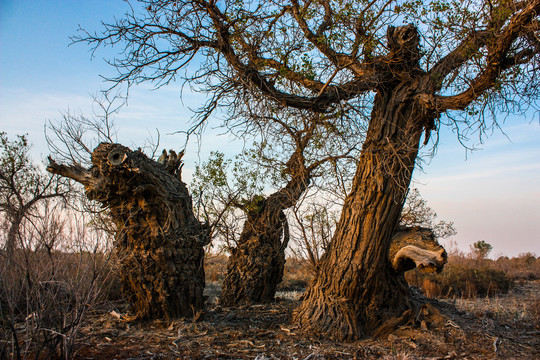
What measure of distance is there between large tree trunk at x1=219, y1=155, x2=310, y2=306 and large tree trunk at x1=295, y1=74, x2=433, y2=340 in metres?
2.15

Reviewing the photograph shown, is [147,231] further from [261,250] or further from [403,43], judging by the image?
[403,43]

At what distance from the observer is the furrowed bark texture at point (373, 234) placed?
6.00 meters

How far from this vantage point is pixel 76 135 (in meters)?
7.28

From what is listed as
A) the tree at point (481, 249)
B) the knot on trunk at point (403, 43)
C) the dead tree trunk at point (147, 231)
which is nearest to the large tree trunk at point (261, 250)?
the dead tree trunk at point (147, 231)

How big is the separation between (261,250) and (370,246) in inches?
122

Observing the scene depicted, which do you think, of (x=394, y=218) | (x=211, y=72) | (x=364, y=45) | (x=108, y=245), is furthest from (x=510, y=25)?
(x=108, y=245)

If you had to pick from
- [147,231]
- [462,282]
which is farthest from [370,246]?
[462,282]

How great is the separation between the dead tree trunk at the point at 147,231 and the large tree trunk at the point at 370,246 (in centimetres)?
197

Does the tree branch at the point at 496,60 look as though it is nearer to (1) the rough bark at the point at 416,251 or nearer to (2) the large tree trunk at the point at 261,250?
(1) the rough bark at the point at 416,251

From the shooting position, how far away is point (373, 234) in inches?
238

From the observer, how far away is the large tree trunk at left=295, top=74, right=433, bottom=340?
5996mm

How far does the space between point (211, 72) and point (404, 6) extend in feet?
10.7

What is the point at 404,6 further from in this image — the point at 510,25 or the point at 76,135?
the point at 76,135

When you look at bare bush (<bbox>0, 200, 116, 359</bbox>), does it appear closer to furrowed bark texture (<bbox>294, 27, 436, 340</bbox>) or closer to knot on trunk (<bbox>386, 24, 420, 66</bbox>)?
furrowed bark texture (<bbox>294, 27, 436, 340</bbox>)
